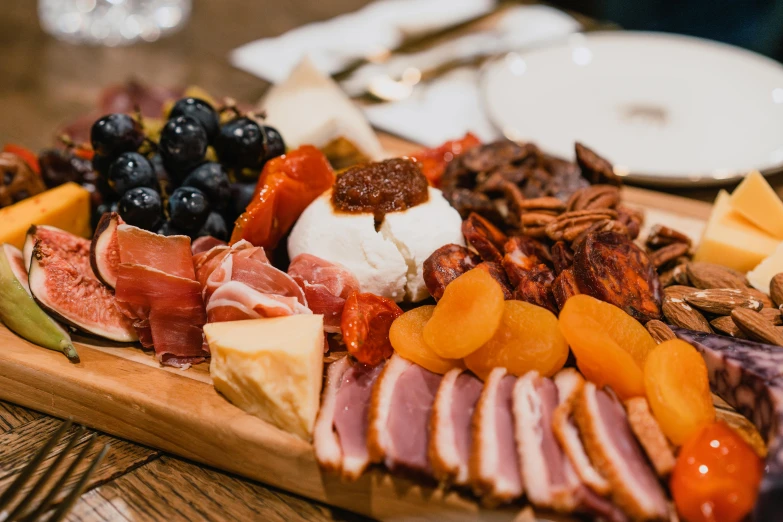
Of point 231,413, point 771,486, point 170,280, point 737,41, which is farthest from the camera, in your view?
point 737,41

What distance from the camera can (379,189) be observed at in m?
1.88

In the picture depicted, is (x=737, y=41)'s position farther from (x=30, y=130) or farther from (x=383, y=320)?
(x=30, y=130)

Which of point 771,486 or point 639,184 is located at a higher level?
point 771,486

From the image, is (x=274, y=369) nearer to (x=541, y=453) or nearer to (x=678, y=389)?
(x=541, y=453)

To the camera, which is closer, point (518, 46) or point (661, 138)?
point (661, 138)

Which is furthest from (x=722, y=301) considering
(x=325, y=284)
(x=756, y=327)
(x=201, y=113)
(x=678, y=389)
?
(x=201, y=113)

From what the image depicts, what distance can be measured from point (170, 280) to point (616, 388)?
112 centimetres

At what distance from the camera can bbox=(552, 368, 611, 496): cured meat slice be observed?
125cm

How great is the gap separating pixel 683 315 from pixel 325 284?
3.13ft

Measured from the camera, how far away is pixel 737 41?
418 cm

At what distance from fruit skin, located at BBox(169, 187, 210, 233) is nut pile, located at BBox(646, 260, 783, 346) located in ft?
4.18

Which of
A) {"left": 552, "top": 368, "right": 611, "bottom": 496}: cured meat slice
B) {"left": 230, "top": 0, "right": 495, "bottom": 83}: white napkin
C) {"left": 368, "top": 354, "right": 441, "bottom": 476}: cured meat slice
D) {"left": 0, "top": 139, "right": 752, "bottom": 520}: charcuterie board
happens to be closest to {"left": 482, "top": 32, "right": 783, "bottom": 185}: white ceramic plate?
{"left": 230, "top": 0, "right": 495, "bottom": 83}: white napkin

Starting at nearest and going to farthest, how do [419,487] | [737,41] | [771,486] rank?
[771,486]
[419,487]
[737,41]

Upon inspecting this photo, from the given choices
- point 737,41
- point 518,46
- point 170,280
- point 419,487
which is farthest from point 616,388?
point 737,41
